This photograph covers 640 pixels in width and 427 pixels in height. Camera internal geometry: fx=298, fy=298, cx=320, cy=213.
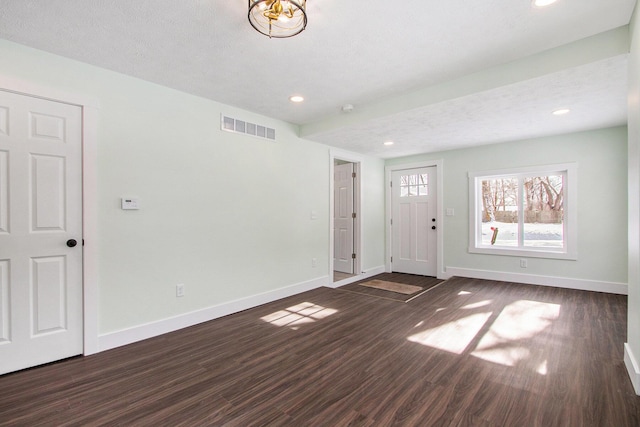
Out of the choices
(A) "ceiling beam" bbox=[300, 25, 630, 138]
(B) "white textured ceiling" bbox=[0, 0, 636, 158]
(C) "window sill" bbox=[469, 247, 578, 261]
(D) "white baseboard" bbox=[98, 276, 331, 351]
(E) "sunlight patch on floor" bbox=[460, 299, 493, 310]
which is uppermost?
(B) "white textured ceiling" bbox=[0, 0, 636, 158]

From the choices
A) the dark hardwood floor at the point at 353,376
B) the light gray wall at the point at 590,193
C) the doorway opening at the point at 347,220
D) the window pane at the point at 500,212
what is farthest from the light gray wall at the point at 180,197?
the light gray wall at the point at 590,193

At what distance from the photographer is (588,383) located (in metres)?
2.05

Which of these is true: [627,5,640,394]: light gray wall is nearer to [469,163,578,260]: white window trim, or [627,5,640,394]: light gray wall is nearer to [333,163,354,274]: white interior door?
[469,163,578,260]: white window trim

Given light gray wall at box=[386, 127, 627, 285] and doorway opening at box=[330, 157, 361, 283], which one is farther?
doorway opening at box=[330, 157, 361, 283]

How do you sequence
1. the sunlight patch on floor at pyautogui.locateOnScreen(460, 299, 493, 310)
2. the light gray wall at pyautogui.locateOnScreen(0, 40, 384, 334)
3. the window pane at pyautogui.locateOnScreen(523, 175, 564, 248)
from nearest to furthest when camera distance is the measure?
1. the light gray wall at pyautogui.locateOnScreen(0, 40, 384, 334)
2. the sunlight patch on floor at pyautogui.locateOnScreen(460, 299, 493, 310)
3. the window pane at pyautogui.locateOnScreen(523, 175, 564, 248)

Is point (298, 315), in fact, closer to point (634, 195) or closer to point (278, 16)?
point (278, 16)

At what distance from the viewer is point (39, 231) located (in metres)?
2.36

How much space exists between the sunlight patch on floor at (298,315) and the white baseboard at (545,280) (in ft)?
9.48

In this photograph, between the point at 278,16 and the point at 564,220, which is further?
the point at 564,220

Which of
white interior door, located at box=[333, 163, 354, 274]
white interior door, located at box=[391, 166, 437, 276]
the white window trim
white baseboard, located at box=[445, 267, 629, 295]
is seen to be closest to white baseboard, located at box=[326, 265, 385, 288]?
white interior door, located at box=[333, 163, 354, 274]

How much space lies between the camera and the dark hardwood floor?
1.76 meters

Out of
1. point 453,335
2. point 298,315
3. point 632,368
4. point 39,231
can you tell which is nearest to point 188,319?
point 298,315

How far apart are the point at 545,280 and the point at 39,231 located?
20.4 ft

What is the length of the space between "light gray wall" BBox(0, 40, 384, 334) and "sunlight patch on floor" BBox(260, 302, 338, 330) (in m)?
0.49
